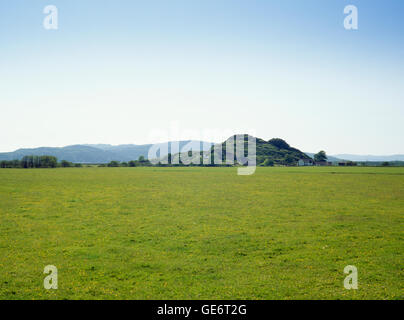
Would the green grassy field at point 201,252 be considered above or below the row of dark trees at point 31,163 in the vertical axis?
below

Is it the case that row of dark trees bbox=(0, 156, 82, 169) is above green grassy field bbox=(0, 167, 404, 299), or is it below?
above

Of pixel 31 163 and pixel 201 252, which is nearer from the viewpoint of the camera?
pixel 201 252

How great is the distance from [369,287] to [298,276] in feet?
7.91

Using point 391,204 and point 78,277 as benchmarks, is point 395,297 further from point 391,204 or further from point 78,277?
point 391,204

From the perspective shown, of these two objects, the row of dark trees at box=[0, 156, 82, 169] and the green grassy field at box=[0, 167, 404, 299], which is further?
the row of dark trees at box=[0, 156, 82, 169]

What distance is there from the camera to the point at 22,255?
13.4m

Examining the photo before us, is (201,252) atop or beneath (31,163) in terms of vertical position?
beneath

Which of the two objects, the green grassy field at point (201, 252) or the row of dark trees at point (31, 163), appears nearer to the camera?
the green grassy field at point (201, 252)

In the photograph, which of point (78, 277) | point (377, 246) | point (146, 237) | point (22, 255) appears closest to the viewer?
point (78, 277)
